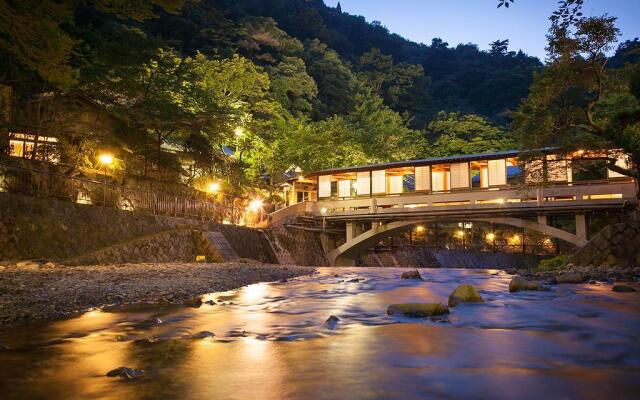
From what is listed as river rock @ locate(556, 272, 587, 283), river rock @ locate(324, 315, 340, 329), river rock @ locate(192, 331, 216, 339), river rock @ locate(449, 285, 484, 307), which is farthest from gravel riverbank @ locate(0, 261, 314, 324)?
river rock @ locate(556, 272, 587, 283)

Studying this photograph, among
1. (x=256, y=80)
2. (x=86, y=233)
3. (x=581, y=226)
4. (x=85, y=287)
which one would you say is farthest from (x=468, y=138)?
(x=85, y=287)

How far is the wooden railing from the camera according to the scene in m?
14.4

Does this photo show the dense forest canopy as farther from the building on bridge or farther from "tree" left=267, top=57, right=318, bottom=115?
the building on bridge

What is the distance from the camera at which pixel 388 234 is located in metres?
31.0

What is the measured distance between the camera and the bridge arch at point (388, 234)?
2359 cm

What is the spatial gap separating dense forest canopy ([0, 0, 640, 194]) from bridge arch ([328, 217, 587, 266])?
641cm

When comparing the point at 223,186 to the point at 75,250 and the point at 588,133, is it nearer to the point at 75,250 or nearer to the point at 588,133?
the point at 75,250

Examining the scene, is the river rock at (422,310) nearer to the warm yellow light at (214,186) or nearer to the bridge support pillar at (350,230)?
the warm yellow light at (214,186)

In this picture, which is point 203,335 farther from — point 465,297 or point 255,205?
point 255,205

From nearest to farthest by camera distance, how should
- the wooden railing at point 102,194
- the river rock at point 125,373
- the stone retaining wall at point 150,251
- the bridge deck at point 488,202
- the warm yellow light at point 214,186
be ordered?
the river rock at point 125,373, the stone retaining wall at point 150,251, the wooden railing at point 102,194, the bridge deck at point 488,202, the warm yellow light at point 214,186

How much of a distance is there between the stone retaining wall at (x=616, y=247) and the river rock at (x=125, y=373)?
1651 centimetres

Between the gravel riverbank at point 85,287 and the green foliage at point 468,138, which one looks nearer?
the gravel riverbank at point 85,287

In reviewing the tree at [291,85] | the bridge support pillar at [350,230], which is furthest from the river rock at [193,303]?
the tree at [291,85]

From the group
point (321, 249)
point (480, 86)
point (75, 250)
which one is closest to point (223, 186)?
point (321, 249)
